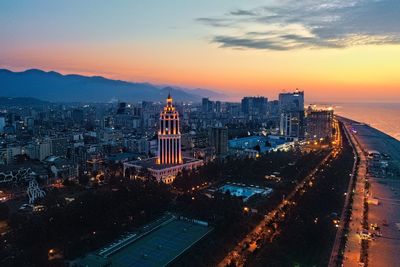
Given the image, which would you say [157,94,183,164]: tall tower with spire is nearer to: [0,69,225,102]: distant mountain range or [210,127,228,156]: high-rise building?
[210,127,228,156]: high-rise building

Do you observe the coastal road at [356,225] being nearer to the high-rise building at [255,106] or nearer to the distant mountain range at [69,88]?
the high-rise building at [255,106]

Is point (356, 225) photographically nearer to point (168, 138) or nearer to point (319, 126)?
point (168, 138)

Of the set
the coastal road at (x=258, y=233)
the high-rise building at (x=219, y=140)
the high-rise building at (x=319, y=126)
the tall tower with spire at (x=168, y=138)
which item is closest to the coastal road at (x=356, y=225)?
A: the coastal road at (x=258, y=233)

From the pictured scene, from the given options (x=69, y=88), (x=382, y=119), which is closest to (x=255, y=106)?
(x=382, y=119)

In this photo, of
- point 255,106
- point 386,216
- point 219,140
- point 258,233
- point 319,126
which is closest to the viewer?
point 258,233

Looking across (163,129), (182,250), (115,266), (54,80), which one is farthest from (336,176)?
(54,80)

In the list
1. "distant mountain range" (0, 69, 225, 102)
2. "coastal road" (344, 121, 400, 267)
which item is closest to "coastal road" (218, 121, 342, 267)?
"coastal road" (344, 121, 400, 267)

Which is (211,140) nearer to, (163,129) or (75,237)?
(163,129)
